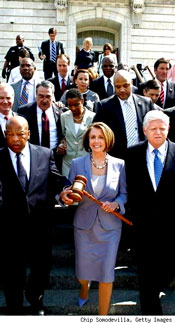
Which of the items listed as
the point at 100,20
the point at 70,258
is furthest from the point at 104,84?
the point at 100,20

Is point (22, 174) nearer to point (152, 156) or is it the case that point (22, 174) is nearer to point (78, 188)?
point (78, 188)

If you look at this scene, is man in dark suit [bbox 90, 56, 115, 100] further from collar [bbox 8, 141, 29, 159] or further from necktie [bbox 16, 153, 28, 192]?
necktie [bbox 16, 153, 28, 192]

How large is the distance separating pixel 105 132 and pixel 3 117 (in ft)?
5.19

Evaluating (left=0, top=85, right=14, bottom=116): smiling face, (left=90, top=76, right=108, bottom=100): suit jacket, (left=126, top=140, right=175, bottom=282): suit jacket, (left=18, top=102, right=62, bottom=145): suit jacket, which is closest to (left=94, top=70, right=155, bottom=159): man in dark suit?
(left=18, top=102, right=62, bottom=145): suit jacket

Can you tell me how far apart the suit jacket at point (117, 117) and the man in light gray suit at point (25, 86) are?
1.83 m

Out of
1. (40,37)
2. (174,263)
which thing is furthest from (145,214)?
(40,37)

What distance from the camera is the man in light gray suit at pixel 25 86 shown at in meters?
6.65

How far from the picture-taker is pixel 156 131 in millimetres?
4008

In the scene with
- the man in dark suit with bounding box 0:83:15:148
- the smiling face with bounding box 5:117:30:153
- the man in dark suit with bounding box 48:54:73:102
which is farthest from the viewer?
the man in dark suit with bounding box 48:54:73:102

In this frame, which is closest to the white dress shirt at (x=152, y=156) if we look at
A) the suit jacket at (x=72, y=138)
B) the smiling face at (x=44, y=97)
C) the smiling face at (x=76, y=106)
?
the suit jacket at (x=72, y=138)

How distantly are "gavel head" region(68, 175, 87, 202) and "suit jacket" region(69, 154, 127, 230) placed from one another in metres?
0.27

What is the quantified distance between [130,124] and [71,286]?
6.58ft

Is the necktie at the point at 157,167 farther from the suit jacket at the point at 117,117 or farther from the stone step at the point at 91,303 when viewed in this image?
the stone step at the point at 91,303

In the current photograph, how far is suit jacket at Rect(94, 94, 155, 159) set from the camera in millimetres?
5047
